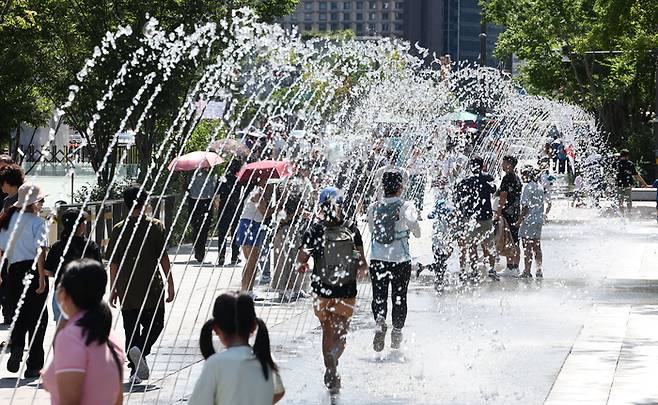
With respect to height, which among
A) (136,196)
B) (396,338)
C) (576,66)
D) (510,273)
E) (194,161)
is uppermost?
(576,66)

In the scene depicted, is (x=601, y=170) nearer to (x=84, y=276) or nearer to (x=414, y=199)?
(x=414, y=199)

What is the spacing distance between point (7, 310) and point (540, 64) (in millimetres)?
46474

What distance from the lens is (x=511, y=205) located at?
19781 millimetres

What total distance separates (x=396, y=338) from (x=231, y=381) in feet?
24.8

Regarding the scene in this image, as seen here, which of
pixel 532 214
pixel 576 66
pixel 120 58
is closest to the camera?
pixel 532 214

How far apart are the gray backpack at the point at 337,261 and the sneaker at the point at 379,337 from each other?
2.03 m

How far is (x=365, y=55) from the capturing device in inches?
3187

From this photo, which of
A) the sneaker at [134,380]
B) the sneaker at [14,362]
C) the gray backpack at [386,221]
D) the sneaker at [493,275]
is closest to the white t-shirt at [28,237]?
the sneaker at [14,362]

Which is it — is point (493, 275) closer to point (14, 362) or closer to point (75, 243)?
point (14, 362)

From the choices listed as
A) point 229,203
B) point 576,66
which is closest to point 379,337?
point 229,203

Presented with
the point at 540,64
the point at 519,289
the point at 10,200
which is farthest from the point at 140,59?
the point at 540,64

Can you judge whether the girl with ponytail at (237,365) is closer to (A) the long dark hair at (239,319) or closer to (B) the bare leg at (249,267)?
(A) the long dark hair at (239,319)

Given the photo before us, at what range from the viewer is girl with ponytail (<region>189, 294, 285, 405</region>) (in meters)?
5.38

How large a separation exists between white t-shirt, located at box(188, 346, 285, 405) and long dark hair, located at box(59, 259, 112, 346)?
41 cm
